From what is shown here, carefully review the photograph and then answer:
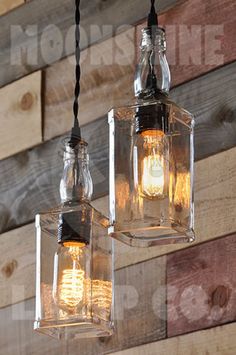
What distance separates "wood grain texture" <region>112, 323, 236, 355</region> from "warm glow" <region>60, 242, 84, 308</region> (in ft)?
1.44

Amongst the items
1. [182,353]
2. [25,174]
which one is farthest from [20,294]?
[182,353]

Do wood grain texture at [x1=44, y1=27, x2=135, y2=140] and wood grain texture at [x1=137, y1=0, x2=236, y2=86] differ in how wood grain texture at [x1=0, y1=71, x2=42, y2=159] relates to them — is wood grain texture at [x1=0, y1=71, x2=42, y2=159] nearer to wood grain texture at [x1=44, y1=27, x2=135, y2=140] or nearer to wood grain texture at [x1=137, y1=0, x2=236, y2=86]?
wood grain texture at [x1=44, y1=27, x2=135, y2=140]

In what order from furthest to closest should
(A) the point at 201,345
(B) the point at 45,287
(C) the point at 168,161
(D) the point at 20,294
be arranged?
(D) the point at 20,294 < (A) the point at 201,345 < (B) the point at 45,287 < (C) the point at 168,161

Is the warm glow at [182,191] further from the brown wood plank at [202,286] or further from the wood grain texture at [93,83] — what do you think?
the wood grain texture at [93,83]

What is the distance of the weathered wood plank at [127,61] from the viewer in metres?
2.34

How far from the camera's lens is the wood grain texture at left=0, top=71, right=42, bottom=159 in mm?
2689

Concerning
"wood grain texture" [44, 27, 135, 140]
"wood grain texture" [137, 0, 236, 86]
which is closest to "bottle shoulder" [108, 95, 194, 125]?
"wood grain texture" [137, 0, 236, 86]

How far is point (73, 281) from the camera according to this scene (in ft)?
5.68

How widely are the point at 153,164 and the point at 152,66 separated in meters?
0.15

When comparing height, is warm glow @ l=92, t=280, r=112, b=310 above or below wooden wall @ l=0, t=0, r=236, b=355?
below

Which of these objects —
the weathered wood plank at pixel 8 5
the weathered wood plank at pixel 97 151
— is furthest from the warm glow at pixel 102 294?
the weathered wood plank at pixel 8 5

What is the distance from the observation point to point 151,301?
2258mm

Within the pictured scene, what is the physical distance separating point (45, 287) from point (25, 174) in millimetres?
915

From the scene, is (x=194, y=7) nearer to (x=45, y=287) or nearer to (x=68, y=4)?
(x=68, y=4)
